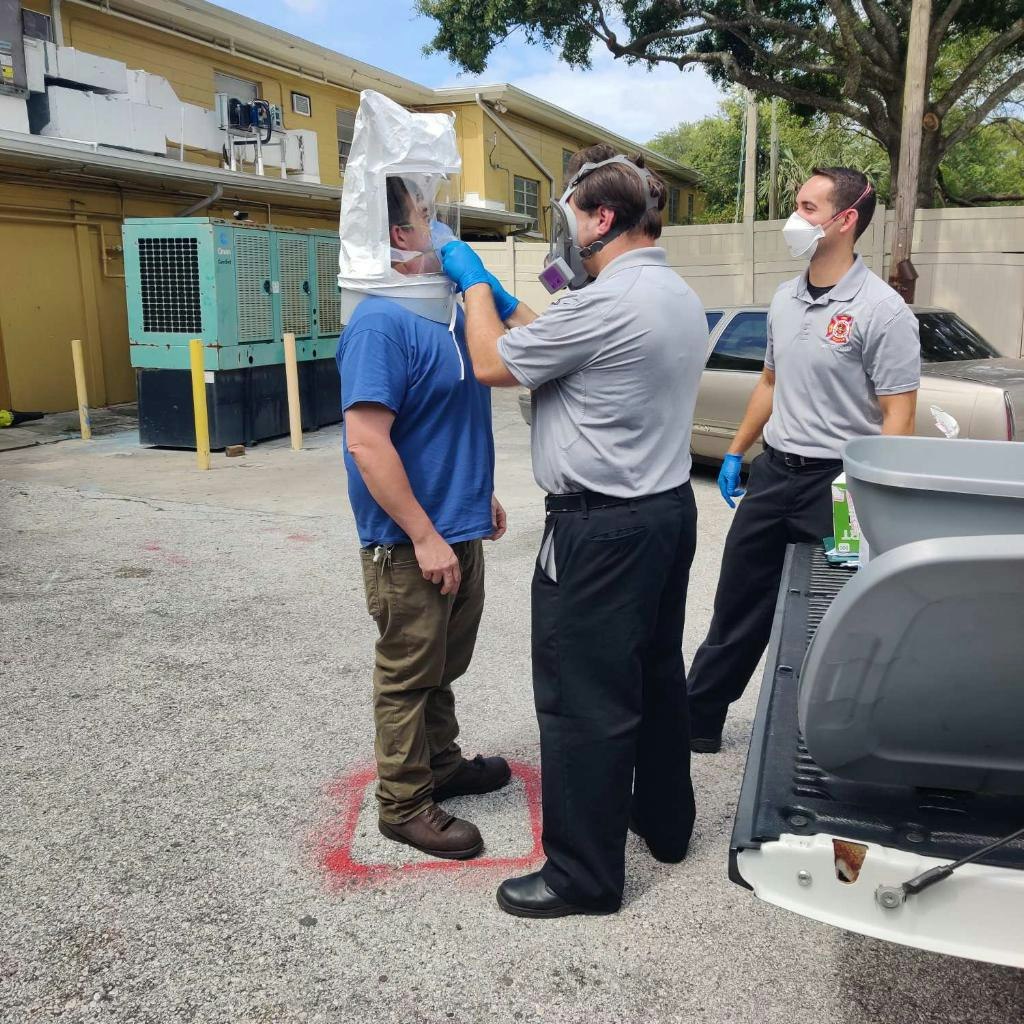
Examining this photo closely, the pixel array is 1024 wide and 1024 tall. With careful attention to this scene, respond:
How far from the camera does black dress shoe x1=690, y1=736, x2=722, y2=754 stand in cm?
343

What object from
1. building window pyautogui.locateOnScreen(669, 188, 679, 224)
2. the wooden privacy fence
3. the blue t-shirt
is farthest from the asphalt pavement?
building window pyautogui.locateOnScreen(669, 188, 679, 224)

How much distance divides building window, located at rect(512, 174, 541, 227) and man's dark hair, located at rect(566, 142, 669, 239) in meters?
20.1

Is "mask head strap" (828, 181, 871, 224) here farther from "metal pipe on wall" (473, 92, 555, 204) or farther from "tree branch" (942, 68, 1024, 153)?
"metal pipe on wall" (473, 92, 555, 204)

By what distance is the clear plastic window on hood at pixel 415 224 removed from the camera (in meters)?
2.53

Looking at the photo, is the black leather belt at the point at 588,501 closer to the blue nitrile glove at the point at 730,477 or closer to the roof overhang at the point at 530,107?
the blue nitrile glove at the point at 730,477

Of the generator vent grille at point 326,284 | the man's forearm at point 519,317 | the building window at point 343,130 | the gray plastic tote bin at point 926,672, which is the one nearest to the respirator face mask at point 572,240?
the man's forearm at point 519,317

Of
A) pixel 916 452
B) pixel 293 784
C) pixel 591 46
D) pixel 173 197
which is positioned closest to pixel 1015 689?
pixel 916 452

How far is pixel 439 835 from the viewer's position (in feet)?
9.11

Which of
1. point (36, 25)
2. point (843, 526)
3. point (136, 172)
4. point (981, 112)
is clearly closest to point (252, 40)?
point (36, 25)

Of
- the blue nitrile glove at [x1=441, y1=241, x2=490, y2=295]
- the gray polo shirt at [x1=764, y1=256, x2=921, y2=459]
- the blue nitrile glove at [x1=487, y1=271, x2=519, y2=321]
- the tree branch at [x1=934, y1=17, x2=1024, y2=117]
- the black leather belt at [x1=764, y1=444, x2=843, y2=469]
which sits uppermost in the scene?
the tree branch at [x1=934, y1=17, x2=1024, y2=117]

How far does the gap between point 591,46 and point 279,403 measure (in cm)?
916

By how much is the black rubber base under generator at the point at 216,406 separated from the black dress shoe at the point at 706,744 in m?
7.40

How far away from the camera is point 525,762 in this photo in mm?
3400

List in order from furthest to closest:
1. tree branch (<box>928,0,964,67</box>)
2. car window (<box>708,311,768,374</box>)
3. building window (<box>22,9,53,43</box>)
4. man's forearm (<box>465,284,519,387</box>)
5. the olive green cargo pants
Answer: tree branch (<box>928,0,964,67</box>) < building window (<box>22,9,53,43</box>) < car window (<box>708,311,768,374</box>) < the olive green cargo pants < man's forearm (<box>465,284,519,387</box>)
